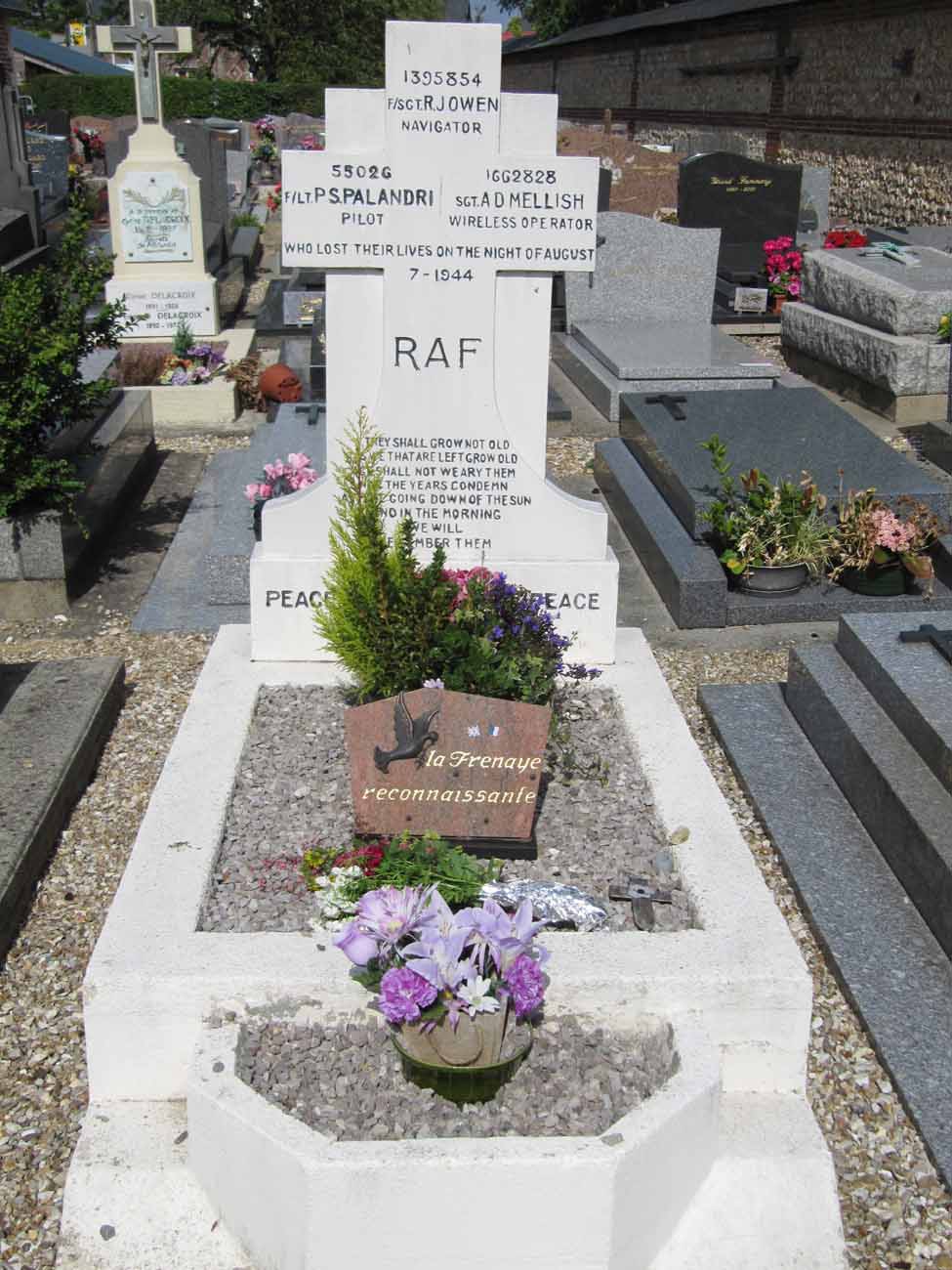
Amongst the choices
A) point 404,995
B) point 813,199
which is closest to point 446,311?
point 404,995

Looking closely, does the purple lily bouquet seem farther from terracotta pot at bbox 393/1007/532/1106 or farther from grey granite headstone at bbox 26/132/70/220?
grey granite headstone at bbox 26/132/70/220

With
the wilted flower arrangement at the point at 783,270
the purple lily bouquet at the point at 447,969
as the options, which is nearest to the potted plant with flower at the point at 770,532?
the purple lily bouquet at the point at 447,969

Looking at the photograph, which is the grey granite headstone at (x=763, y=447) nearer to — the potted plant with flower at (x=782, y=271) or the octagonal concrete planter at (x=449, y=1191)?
the octagonal concrete planter at (x=449, y=1191)

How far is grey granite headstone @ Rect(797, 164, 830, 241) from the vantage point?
17312mm

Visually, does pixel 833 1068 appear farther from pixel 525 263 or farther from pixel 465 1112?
pixel 525 263

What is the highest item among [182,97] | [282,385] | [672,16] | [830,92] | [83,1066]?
[672,16]

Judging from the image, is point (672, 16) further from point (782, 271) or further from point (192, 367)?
point (192, 367)

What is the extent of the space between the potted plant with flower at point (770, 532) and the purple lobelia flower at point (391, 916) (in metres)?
3.85

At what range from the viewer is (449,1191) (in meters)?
2.58

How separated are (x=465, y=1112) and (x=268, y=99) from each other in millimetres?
50830

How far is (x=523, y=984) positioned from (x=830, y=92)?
2583 centimetres

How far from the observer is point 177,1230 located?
112 inches

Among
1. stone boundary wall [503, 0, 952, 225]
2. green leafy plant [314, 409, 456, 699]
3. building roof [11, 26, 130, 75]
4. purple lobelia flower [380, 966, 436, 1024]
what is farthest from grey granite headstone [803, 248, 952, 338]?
building roof [11, 26, 130, 75]

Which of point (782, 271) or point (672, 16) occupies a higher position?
point (672, 16)
